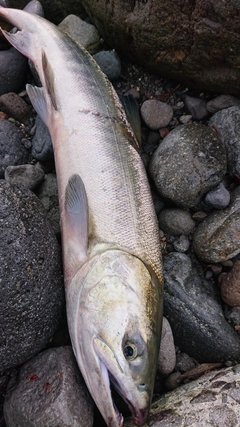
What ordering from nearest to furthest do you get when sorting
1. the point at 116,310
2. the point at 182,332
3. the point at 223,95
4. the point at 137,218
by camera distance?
1. the point at 116,310
2. the point at 137,218
3. the point at 182,332
4. the point at 223,95

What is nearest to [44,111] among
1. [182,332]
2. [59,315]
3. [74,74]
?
[74,74]

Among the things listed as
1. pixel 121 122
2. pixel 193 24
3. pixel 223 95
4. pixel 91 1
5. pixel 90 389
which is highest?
pixel 91 1

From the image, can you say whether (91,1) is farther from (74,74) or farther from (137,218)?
(137,218)

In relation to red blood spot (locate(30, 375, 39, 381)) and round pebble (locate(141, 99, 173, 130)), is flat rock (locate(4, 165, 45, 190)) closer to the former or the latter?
round pebble (locate(141, 99, 173, 130))

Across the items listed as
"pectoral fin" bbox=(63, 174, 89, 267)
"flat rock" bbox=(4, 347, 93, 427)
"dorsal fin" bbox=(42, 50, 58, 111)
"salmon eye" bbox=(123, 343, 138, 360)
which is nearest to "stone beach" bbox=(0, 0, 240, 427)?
"flat rock" bbox=(4, 347, 93, 427)

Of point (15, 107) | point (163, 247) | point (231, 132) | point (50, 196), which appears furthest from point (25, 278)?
point (231, 132)

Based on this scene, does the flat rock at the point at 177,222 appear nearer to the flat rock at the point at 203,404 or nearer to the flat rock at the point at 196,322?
the flat rock at the point at 196,322
